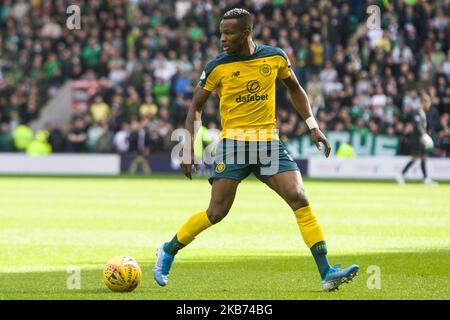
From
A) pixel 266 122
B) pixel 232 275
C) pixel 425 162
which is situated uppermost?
pixel 266 122

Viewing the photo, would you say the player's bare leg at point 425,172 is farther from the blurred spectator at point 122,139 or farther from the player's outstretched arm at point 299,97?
the player's outstretched arm at point 299,97

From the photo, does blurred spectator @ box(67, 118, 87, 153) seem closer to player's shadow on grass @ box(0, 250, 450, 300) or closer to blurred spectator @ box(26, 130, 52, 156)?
blurred spectator @ box(26, 130, 52, 156)

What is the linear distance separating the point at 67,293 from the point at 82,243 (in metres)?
5.22

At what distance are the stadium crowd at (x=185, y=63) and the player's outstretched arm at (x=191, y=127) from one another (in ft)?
77.8

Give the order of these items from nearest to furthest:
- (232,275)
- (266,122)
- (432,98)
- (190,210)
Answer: (266,122) < (232,275) < (190,210) < (432,98)

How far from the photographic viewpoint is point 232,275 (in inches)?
468

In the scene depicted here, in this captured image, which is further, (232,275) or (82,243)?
(82,243)

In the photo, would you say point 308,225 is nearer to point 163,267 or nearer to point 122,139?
point 163,267

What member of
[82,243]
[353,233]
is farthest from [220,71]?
[353,233]

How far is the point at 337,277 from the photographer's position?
33.4 feet

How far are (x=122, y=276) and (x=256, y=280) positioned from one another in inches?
64.3

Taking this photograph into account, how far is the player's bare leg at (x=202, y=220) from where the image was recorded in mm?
10602

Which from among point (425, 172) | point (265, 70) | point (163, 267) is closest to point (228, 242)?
point (163, 267)
